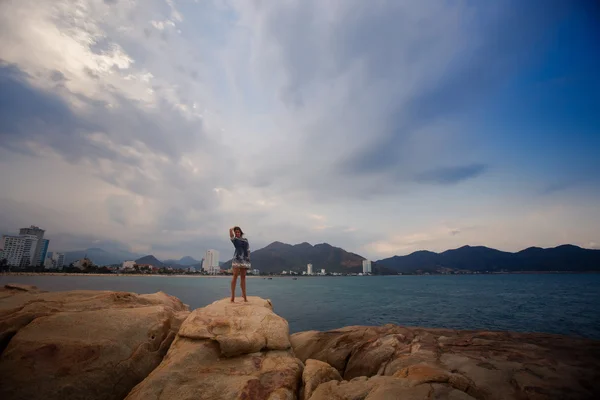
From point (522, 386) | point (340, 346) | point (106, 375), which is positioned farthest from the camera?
point (340, 346)

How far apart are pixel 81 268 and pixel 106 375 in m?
236

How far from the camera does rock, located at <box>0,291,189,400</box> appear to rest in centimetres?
649

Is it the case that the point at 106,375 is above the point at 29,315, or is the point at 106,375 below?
below

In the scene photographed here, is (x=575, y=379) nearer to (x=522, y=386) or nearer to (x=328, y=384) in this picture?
(x=522, y=386)

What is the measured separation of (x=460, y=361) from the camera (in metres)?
7.85

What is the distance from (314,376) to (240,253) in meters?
6.20

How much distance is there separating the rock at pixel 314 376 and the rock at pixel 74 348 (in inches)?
221

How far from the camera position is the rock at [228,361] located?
6215 mm

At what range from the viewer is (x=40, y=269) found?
172875 mm

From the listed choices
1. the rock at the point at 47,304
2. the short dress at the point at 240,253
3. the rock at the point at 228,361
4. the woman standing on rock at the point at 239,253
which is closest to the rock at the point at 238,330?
the rock at the point at 228,361

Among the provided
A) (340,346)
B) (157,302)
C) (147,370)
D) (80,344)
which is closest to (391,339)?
(340,346)

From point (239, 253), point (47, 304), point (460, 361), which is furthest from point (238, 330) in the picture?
point (47, 304)

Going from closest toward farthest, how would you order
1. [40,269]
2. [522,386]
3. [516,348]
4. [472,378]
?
[522,386] < [472,378] < [516,348] < [40,269]

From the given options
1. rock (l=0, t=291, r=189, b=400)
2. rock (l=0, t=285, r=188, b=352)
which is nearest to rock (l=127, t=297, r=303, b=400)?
rock (l=0, t=291, r=189, b=400)
